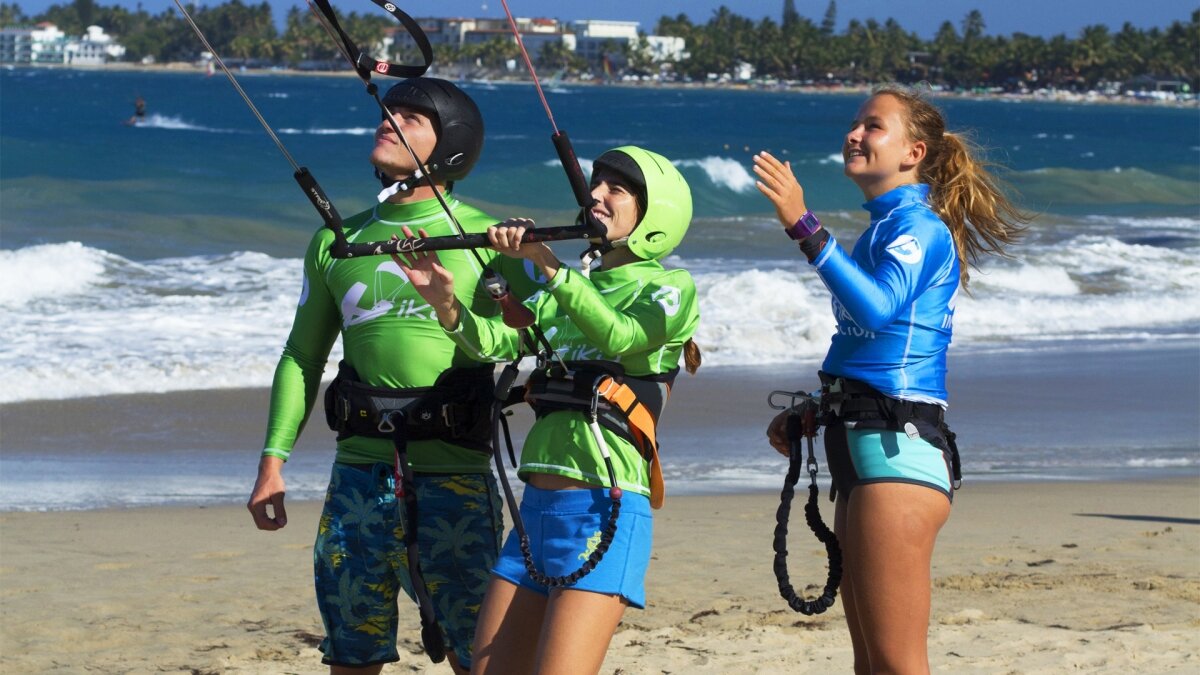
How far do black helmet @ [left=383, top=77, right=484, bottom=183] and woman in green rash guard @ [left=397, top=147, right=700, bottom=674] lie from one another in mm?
416

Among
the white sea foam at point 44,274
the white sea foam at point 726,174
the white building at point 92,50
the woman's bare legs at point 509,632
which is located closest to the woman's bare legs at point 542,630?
the woman's bare legs at point 509,632

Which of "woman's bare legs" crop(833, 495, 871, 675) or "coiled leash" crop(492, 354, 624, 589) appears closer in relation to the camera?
"coiled leash" crop(492, 354, 624, 589)

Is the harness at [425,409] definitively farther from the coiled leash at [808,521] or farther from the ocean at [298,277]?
the ocean at [298,277]

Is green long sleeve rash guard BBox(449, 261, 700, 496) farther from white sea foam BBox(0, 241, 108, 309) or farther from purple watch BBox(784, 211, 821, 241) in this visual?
white sea foam BBox(0, 241, 108, 309)

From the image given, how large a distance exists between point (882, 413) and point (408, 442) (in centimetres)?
103

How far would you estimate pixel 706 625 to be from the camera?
5848 millimetres

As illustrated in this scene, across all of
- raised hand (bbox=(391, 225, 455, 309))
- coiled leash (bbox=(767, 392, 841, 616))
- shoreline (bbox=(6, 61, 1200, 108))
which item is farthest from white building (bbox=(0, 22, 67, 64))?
raised hand (bbox=(391, 225, 455, 309))

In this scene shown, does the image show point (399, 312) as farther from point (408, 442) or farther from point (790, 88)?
point (790, 88)

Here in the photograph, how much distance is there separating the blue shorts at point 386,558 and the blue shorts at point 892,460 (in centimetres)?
81

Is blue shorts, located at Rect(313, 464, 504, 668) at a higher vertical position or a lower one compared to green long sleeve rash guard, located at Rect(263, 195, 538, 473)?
lower

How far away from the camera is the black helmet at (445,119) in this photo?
144 inches

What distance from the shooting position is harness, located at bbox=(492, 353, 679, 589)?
325 centimetres

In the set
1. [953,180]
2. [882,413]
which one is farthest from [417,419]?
[953,180]

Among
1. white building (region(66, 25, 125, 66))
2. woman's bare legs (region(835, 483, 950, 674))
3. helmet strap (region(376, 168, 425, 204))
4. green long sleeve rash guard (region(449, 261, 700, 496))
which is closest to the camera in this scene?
green long sleeve rash guard (region(449, 261, 700, 496))
